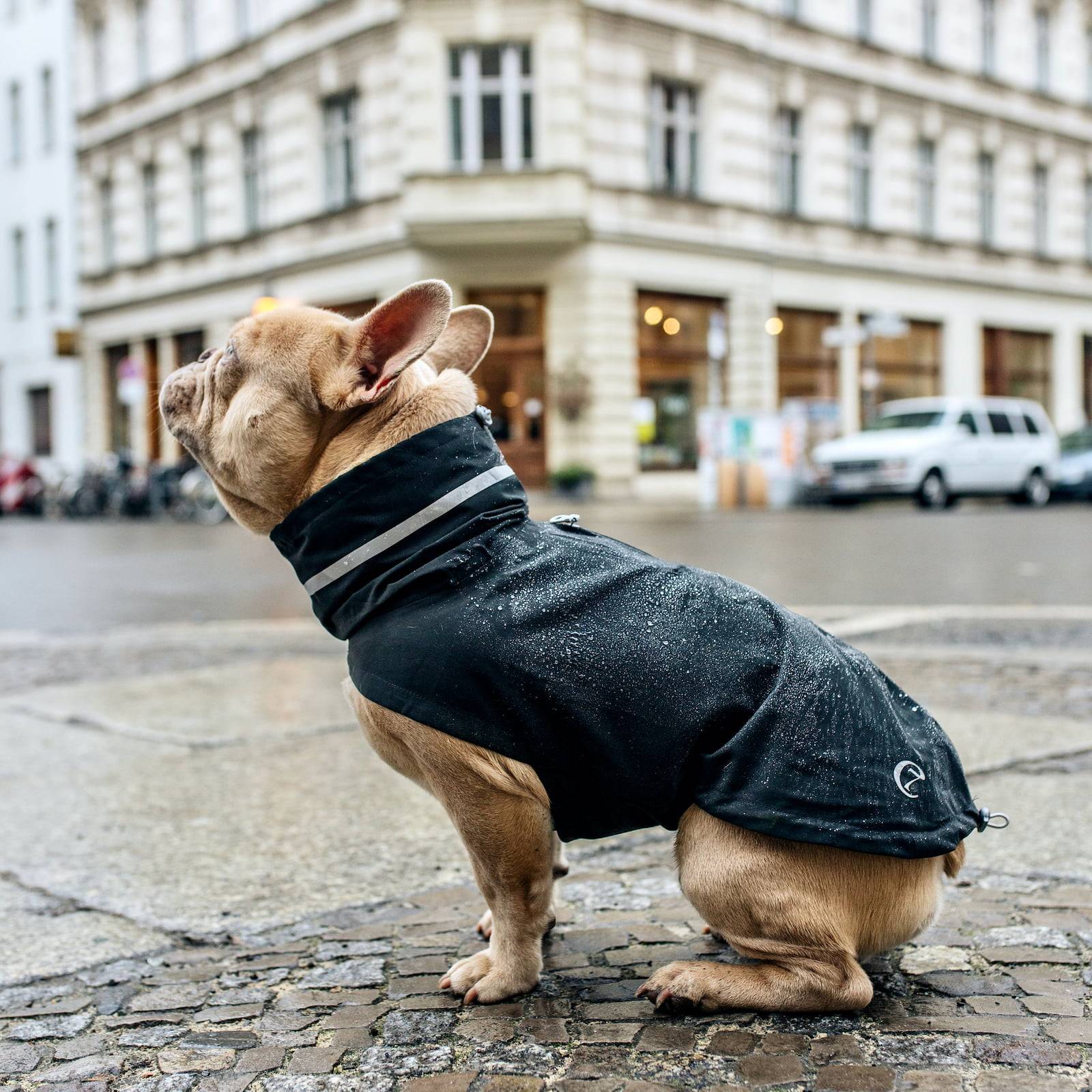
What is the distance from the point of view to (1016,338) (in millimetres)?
32344

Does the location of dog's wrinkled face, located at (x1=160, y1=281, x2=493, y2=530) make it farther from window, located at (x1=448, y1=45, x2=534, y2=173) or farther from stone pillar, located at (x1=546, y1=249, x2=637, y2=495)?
window, located at (x1=448, y1=45, x2=534, y2=173)

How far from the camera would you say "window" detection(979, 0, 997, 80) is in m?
30.8

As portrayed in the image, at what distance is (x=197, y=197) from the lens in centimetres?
2972

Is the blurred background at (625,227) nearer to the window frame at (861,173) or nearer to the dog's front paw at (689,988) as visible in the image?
the window frame at (861,173)

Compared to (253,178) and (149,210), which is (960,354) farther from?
(149,210)

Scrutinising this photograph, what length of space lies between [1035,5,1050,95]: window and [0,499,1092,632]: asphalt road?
16858 millimetres

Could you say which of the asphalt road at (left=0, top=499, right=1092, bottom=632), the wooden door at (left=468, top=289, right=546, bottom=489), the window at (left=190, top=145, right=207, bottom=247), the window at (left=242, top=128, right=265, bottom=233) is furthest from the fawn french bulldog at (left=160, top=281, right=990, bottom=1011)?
the window at (left=190, top=145, right=207, bottom=247)

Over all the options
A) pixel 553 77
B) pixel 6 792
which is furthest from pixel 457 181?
pixel 6 792

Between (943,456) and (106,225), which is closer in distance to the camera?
(943,456)

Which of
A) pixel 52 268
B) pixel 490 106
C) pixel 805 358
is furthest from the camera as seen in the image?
pixel 52 268

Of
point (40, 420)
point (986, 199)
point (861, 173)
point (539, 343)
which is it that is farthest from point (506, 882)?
point (40, 420)

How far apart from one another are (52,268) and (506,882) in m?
35.6

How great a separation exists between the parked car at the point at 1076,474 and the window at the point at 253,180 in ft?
53.7

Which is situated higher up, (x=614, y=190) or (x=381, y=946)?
(x=614, y=190)
